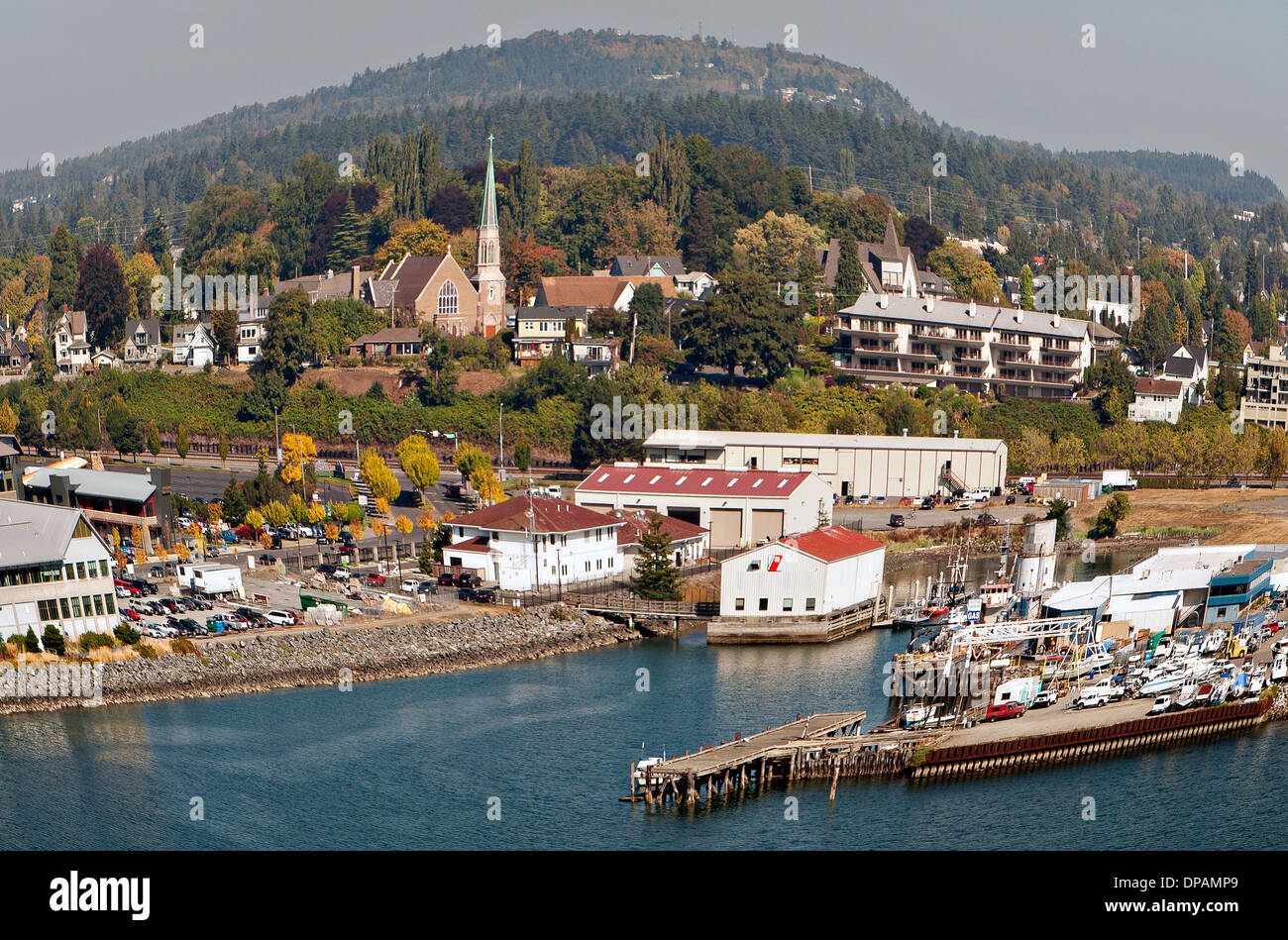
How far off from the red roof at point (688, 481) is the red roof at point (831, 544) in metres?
6.85

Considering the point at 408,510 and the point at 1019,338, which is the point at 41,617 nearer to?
the point at 408,510

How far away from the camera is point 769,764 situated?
32125 mm

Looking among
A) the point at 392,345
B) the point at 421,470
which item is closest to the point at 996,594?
the point at 421,470

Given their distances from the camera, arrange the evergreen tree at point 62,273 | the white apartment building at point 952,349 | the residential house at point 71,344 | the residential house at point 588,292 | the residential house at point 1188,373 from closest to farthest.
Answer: the white apartment building at point 952,349, the residential house at point 1188,373, the residential house at point 588,292, the residential house at point 71,344, the evergreen tree at point 62,273

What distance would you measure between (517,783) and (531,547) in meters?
16.2

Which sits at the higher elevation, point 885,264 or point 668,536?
point 885,264

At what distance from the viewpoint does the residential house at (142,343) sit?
89062mm

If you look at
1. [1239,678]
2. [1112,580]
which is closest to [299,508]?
[1112,580]

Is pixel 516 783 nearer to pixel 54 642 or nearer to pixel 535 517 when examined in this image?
pixel 54 642

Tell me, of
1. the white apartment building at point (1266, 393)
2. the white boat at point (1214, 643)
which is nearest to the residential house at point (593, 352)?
the white apartment building at point (1266, 393)

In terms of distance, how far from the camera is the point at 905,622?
45188 millimetres

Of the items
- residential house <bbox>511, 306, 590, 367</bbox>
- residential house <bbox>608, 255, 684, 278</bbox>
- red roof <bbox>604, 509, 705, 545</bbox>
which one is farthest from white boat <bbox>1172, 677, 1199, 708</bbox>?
residential house <bbox>608, 255, 684, 278</bbox>

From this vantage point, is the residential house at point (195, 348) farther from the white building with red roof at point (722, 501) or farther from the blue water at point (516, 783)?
the blue water at point (516, 783)
